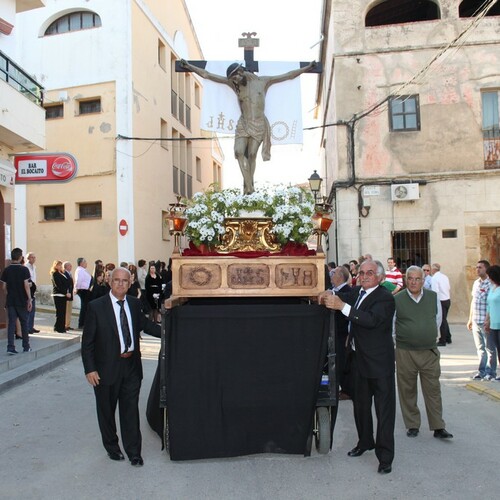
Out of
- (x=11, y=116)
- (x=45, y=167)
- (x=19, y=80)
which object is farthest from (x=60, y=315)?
(x=19, y=80)

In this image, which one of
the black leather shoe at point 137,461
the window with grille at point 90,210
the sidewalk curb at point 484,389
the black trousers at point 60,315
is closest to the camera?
the black leather shoe at point 137,461

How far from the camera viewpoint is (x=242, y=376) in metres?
4.96

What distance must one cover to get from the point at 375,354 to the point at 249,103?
3170 mm

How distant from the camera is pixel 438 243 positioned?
15641mm

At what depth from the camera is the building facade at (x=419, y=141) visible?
15.6 metres

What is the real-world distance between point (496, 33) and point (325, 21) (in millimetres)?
5431

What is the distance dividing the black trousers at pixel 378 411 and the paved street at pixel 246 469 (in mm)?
184

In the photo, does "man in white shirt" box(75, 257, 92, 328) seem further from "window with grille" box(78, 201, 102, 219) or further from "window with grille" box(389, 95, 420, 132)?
"window with grille" box(389, 95, 420, 132)

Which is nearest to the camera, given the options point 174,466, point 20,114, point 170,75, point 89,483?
point 89,483

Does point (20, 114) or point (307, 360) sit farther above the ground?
point (20, 114)

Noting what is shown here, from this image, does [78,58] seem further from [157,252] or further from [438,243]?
[438,243]

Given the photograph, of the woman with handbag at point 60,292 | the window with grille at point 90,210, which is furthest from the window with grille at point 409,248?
the window with grille at point 90,210

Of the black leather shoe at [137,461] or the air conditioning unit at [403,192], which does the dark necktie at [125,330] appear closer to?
the black leather shoe at [137,461]

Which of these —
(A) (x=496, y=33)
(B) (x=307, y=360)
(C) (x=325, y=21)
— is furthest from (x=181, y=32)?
Result: (B) (x=307, y=360)
